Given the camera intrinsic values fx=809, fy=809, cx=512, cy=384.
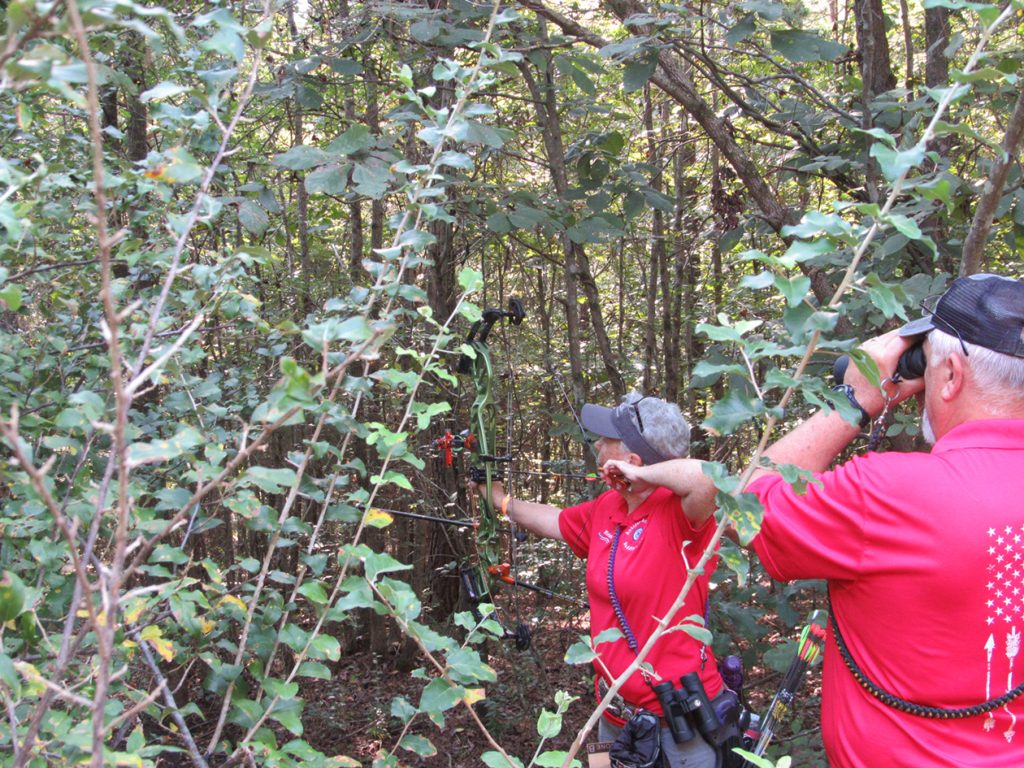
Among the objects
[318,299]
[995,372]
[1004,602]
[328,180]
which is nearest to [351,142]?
[328,180]

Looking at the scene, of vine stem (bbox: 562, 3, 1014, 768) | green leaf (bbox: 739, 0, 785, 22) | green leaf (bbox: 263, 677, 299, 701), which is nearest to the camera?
vine stem (bbox: 562, 3, 1014, 768)

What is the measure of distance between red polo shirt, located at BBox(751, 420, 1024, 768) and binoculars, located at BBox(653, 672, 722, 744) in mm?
725

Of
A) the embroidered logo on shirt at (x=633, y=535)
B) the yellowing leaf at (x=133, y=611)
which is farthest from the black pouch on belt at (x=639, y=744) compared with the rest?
the yellowing leaf at (x=133, y=611)

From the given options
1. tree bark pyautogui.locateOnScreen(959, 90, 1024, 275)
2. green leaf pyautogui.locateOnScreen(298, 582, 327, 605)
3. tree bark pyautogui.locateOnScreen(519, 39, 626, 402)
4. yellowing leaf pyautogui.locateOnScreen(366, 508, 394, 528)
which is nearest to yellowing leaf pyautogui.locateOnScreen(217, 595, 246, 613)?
green leaf pyautogui.locateOnScreen(298, 582, 327, 605)

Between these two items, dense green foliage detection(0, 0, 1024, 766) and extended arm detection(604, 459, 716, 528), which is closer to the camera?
dense green foliage detection(0, 0, 1024, 766)

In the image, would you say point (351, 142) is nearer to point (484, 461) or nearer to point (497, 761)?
point (484, 461)

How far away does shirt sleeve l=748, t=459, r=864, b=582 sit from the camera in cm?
163

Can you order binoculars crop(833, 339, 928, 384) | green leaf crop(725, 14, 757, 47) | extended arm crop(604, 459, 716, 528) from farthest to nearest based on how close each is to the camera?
green leaf crop(725, 14, 757, 47) → extended arm crop(604, 459, 716, 528) → binoculars crop(833, 339, 928, 384)

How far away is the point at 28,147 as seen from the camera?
10.1 feet

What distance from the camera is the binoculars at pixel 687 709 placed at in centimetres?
237

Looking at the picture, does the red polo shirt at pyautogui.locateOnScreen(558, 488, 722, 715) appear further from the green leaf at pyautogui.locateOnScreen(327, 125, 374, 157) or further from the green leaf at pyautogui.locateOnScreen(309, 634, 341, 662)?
the green leaf at pyautogui.locateOnScreen(327, 125, 374, 157)

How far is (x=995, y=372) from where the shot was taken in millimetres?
1594

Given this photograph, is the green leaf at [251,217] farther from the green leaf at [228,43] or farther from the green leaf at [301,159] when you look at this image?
the green leaf at [228,43]

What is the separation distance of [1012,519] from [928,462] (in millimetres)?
169
